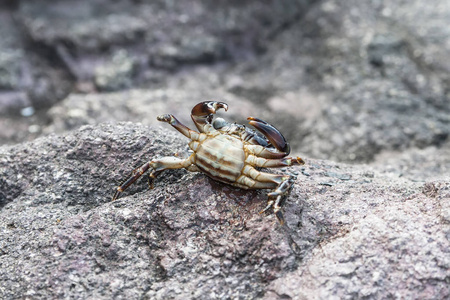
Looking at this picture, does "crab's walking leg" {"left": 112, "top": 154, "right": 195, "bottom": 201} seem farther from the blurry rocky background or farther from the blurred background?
the blurred background

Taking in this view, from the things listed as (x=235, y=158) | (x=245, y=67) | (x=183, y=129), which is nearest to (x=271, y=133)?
(x=235, y=158)

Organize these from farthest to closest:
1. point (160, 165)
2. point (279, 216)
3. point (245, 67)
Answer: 1. point (245, 67)
2. point (160, 165)
3. point (279, 216)

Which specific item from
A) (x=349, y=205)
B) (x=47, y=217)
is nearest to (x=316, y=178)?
(x=349, y=205)

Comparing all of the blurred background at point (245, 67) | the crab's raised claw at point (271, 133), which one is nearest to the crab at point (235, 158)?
the crab's raised claw at point (271, 133)

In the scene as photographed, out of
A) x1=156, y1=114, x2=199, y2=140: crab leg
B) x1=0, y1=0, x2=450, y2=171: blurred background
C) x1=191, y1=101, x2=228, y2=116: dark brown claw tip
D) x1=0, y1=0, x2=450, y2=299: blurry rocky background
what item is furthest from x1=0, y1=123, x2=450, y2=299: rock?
x1=0, y1=0, x2=450, y2=171: blurred background

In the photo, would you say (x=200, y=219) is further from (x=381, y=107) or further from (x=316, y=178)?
(x=381, y=107)

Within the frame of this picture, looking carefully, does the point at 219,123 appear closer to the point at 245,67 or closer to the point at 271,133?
the point at 271,133

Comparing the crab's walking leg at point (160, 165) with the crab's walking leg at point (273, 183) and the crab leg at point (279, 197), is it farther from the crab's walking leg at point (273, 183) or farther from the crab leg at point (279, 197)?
the crab leg at point (279, 197)
